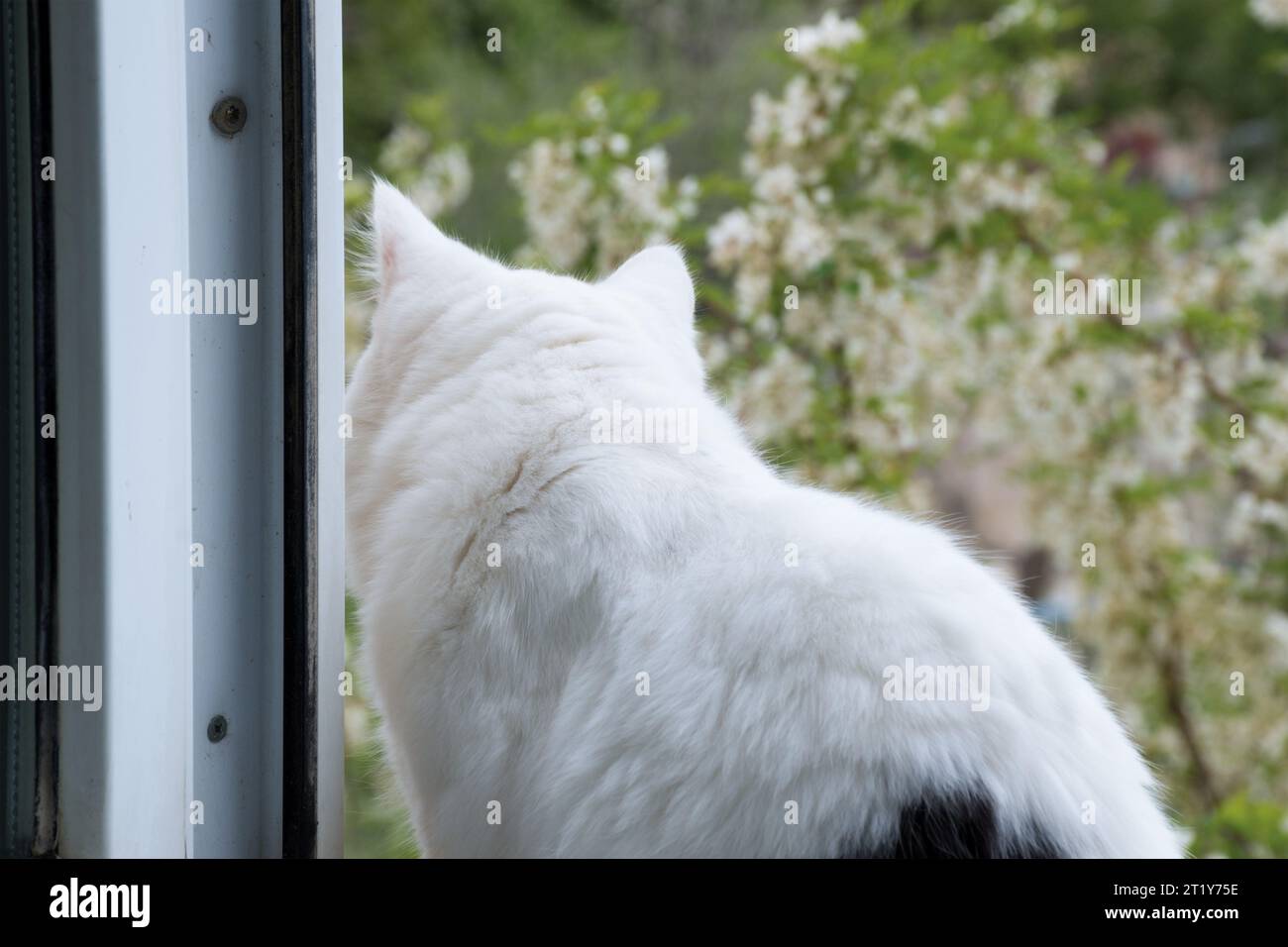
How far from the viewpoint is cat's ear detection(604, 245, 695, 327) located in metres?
0.94

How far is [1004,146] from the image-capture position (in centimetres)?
143

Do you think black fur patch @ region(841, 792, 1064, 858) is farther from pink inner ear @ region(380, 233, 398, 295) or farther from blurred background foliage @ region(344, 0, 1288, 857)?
pink inner ear @ region(380, 233, 398, 295)

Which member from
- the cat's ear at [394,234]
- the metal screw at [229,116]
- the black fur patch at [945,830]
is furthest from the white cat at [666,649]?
the metal screw at [229,116]

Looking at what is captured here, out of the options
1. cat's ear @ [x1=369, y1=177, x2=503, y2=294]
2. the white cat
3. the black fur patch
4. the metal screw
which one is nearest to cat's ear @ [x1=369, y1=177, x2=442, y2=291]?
cat's ear @ [x1=369, y1=177, x2=503, y2=294]

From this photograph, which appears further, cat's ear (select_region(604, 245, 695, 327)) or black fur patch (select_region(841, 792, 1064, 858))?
cat's ear (select_region(604, 245, 695, 327))

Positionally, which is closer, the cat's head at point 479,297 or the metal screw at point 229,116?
the metal screw at point 229,116

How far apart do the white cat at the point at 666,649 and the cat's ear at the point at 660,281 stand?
9cm

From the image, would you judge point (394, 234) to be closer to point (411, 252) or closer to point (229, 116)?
point (411, 252)

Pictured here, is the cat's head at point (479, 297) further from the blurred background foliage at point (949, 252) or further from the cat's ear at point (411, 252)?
the blurred background foliage at point (949, 252)

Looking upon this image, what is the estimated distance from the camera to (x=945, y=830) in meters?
0.58

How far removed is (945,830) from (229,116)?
60 cm

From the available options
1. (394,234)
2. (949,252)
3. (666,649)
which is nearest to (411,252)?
(394,234)

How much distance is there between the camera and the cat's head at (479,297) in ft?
2.80

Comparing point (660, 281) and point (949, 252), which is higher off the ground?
point (949, 252)
